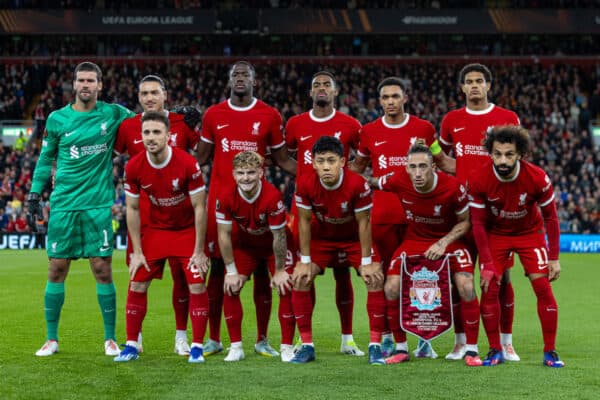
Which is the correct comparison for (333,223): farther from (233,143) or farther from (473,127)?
(473,127)

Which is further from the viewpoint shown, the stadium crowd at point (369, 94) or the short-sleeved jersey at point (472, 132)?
the stadium crowd at point (369, 94)

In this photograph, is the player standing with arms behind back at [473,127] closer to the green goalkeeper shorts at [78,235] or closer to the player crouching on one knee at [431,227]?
the player crouching on one knee at [431,227]

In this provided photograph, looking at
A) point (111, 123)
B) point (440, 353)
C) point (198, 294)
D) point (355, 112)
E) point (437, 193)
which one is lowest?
point (440, 353)

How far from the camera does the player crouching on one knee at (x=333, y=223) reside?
24.3 feet

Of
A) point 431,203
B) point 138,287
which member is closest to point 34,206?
point 138,287

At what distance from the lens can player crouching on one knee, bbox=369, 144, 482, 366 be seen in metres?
7.39

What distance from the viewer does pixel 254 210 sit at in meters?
7.66

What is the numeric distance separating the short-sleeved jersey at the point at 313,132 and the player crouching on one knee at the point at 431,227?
72 centimetres

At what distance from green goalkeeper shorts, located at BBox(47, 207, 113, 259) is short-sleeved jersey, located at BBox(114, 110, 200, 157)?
0.70 metres

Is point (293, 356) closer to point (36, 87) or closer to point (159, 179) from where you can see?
point (159, 179)

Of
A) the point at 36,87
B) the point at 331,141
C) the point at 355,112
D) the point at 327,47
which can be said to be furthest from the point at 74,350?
the point at 327,47

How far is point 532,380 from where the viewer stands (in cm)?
652

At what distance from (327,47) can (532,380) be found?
112 ft

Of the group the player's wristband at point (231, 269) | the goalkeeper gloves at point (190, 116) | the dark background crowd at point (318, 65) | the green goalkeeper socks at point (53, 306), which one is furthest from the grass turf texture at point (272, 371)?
the dark background crowd at point (318, 65)
